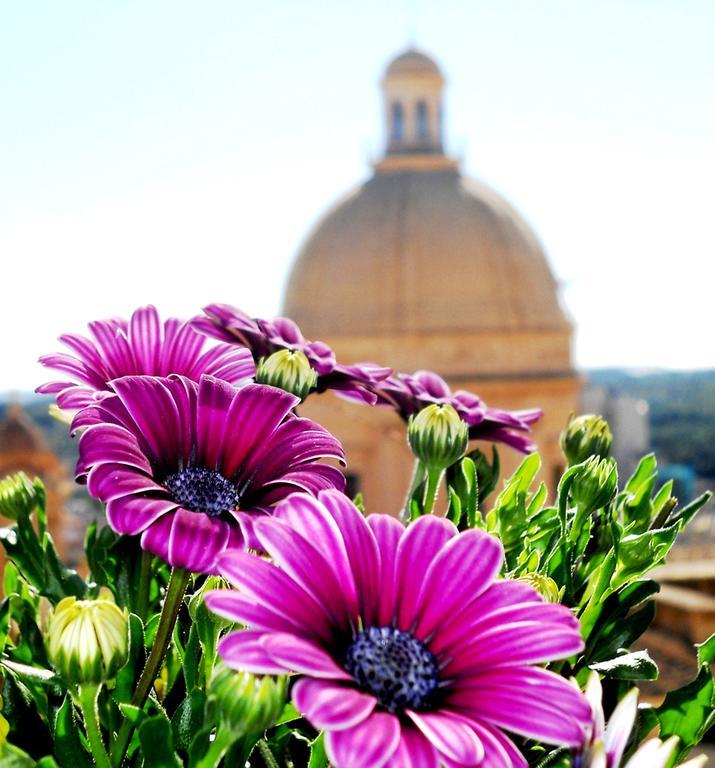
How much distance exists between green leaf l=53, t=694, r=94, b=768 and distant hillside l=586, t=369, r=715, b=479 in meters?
21.8

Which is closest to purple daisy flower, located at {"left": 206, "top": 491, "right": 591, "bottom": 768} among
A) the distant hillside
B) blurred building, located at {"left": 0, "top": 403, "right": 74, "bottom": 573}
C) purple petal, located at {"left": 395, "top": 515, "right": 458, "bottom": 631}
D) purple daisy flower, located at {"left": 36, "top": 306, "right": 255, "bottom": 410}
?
purple petal, located at {"left": 395, "top": 515, "right": 458, "bottom": 631}

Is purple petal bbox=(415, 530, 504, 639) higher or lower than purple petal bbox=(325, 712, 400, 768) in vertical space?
higher

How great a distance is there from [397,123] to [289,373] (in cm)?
1420

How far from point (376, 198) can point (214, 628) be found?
13006 millimetres

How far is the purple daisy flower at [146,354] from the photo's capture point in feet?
2.05

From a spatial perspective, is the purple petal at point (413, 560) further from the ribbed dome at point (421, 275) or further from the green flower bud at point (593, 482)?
the ribbed dome at point (421, 275)

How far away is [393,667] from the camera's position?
1.43 ft

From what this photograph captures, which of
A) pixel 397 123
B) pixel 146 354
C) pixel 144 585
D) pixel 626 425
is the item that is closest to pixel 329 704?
pixel 144 585

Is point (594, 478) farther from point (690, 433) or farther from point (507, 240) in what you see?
point (690, 433)

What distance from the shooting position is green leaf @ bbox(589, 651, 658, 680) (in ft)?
1.69

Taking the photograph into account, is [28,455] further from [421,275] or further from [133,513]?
[133,513]

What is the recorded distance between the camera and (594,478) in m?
0.56

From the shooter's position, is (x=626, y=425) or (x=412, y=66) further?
(x=626, y=425)

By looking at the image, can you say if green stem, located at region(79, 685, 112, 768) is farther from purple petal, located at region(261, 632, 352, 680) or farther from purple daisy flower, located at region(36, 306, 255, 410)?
purple daisy flower, located at region(36, 306, 255, 410)
